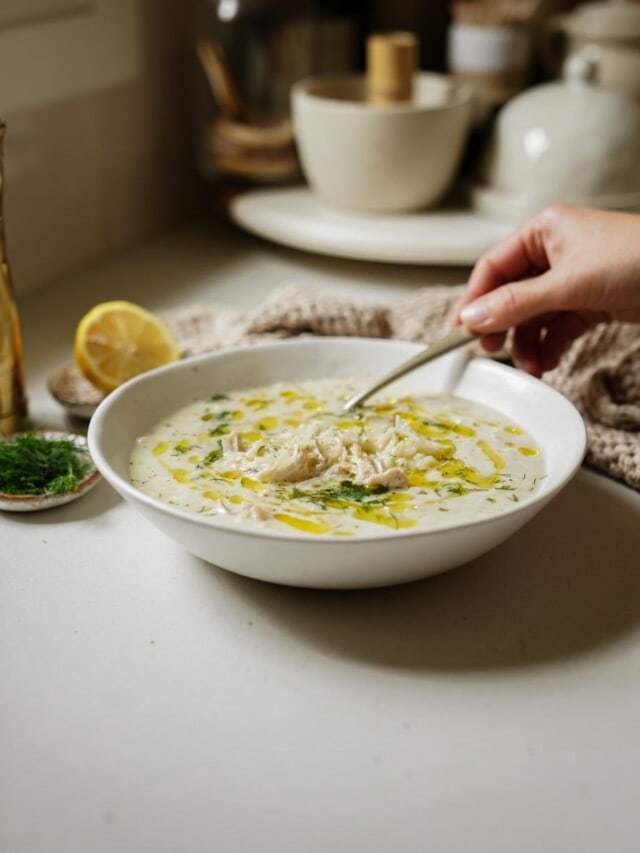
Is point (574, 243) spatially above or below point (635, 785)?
above

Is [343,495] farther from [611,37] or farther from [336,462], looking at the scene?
[611,37]

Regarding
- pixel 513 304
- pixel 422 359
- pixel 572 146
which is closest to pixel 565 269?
pixel 513 304

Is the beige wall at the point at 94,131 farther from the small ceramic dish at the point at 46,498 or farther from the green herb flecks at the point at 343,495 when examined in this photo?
the green herb flecks at the point at 343,495

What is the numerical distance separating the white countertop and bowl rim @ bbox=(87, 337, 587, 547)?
8cm

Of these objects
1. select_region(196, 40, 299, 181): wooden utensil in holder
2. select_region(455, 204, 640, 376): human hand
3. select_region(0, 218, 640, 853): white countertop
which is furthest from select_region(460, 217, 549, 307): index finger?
select_region(196, 40, 299, 181): wooden utensil in holder

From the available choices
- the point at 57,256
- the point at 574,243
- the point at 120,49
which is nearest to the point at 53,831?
the point at 574,243

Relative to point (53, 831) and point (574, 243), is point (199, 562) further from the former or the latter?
point (574, 243)

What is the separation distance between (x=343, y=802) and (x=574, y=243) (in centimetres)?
70

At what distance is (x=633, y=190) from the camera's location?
181 cm

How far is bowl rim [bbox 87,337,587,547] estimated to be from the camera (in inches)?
31.9

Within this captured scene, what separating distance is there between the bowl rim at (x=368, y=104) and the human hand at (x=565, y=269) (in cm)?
58

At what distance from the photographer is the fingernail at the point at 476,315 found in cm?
117

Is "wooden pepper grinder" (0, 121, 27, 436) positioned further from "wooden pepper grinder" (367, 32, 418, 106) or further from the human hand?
"wooden pepper grinder" (367, 32, 418, 106)

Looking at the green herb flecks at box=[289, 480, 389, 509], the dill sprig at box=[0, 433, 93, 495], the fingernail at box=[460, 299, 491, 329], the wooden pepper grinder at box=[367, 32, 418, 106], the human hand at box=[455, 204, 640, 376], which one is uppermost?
the wooden pepper grinder at box=[367, 32, 418, 106]
